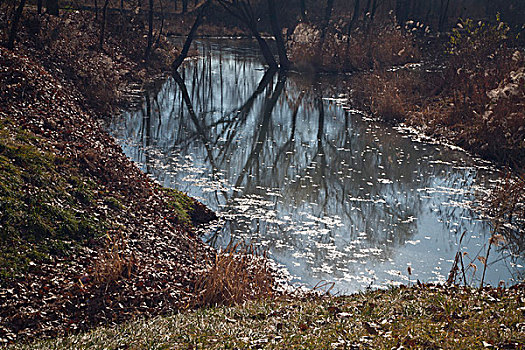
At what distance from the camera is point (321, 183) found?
40.1 feet

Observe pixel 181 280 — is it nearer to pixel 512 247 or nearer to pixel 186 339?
pixel 186 339

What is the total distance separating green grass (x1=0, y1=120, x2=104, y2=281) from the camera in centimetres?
670

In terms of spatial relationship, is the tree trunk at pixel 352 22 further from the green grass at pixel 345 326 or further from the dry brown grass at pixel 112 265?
the green grass at pixel 345 326

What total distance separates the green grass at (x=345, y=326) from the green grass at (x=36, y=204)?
1821 millimetres

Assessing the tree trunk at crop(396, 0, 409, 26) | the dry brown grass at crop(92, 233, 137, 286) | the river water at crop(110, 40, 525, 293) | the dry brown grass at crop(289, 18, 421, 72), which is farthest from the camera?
the tree trunk at crop(396, 0, 409, 26)

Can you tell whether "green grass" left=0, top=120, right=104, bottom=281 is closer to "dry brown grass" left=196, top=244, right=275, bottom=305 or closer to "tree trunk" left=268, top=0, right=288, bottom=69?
"dry brown grass" left=196, top=244, right=275, bottom=305

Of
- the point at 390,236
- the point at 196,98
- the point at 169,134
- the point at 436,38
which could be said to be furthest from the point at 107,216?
the point at 436,38

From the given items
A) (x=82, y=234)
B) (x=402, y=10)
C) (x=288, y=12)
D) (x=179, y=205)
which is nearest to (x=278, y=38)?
(x=402, y=10)

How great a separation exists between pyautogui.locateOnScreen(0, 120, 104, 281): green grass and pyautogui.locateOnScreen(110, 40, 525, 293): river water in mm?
2306

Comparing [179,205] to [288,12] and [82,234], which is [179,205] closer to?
[82,234]

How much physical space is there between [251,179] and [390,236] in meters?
3.66

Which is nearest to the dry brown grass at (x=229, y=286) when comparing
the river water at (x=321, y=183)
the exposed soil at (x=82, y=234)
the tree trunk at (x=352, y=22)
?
the exposed soil at (x=82, y=234)

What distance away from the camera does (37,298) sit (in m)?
5.98

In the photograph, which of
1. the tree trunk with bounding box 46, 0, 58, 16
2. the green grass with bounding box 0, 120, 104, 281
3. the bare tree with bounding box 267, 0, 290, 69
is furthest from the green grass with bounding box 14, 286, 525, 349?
the bare tree with bounding box 267, 0, 290, 69
